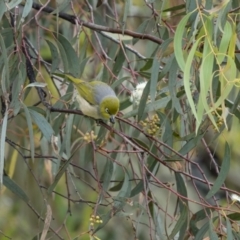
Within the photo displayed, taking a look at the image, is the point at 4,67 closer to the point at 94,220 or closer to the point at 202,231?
the point at 94,220

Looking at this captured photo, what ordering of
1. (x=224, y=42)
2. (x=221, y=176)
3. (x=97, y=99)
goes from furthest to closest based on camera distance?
(x=97, y=99), (x=221, y=176), (x=224, y=42)

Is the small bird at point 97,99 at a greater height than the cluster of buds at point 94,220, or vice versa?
the small bird at point 97,99

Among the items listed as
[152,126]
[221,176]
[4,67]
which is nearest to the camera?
[4,67]

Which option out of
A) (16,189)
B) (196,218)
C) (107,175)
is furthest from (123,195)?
(16,189)

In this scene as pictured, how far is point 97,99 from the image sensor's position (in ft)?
7.73

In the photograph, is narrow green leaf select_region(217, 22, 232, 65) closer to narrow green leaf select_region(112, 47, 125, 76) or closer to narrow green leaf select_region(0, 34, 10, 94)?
narrow green leaf select_region(0, 34, 10, 94)

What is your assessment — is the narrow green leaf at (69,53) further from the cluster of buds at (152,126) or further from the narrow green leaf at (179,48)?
the narrow green leaf at (179,48)

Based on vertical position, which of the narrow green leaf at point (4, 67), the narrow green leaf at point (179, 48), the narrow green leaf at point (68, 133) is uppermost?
the narrow green leaf at point (179, 48)

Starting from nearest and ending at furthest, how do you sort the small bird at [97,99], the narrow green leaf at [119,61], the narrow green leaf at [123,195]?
the narrow green leaf at [123,195] < the small bird at [97,99] < the narrow green leaf at [119,61]

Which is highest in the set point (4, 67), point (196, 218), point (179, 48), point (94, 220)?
point (179, 48)

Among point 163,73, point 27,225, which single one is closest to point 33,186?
point 27,225

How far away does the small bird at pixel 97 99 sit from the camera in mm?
2252

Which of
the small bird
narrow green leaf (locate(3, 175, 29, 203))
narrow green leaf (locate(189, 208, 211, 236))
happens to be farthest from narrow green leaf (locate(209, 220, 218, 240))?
narrow green leaf (locate(3, 175, 29, 203))

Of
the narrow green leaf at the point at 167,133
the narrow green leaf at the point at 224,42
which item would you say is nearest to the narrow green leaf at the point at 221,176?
the narrow green leaf at the point at 167,133
